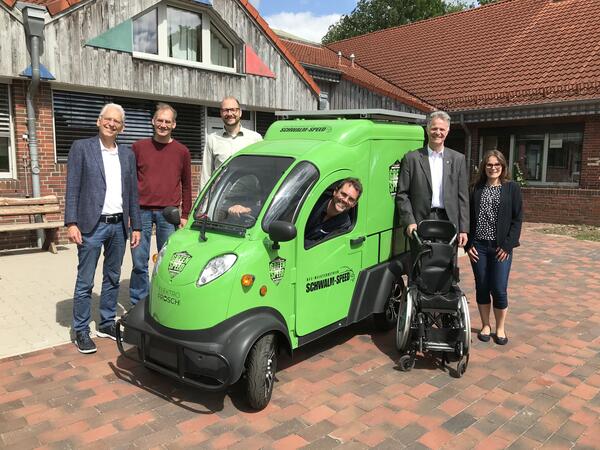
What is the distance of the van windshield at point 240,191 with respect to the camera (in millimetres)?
3723

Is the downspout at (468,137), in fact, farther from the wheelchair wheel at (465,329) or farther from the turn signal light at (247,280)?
the turn signal light at (247,280)

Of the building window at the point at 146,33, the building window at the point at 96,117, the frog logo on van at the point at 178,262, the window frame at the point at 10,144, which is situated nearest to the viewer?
the frog logo on van at the point at 178,262

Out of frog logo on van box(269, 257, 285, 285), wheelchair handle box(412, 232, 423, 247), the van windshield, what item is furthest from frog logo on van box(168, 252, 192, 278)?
wheelchair handle box(412, 232, 423, 247)

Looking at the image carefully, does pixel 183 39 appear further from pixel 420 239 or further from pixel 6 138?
pixel 420 239

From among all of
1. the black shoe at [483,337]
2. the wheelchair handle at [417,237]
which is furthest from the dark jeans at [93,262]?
the black shoe at [483,337]

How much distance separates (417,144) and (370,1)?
40.9m

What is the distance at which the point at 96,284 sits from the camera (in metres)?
6.57

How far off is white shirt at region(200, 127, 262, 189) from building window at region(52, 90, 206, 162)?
18.4ft

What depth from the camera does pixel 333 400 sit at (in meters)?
3.62

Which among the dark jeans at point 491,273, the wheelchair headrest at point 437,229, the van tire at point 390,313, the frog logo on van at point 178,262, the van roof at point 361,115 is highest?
the van roof at point 361,115

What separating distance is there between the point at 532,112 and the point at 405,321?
1162 centimetres

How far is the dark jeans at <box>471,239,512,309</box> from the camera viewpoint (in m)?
4.65

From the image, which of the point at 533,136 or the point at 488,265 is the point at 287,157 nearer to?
the point at 488,265

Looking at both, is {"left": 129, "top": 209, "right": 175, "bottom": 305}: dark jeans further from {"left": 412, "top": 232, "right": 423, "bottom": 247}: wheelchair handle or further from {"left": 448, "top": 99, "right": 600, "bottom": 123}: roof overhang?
{"left": 448, "top": 99, "right": 600, "bottom": 123}: roof overhang
